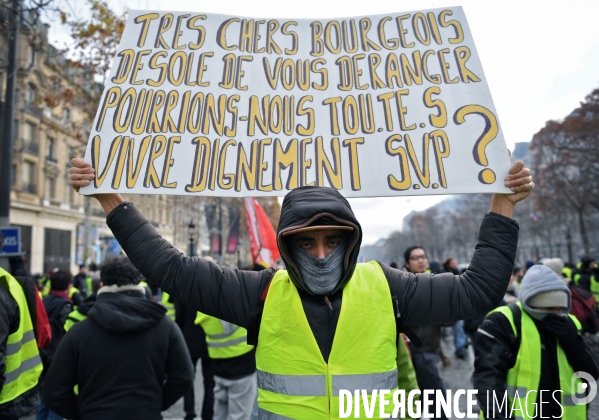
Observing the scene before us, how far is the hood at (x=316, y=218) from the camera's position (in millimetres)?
1880

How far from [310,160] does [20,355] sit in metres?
2.69

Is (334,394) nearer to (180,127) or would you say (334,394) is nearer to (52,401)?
(180,127)

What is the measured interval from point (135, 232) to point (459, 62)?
1.92m

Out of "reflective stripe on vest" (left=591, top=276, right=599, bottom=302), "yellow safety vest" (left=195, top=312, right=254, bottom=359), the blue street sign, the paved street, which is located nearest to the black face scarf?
"yellow safety vest" (left=195, top=312, right=254, bottom=359)

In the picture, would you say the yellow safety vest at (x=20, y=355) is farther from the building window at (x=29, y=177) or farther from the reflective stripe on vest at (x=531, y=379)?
the building window at (x=29, y=177)

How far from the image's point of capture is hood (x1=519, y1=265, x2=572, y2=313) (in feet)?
9.53

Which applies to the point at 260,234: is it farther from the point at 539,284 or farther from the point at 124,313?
the point at 539,284

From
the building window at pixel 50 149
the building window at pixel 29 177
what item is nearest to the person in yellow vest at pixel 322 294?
the building window at pixel 29 177

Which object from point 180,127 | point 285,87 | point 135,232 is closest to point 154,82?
point 180,127

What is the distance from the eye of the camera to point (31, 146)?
1212 inches

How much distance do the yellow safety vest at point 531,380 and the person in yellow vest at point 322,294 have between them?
3.75 feet

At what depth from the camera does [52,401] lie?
2.73m

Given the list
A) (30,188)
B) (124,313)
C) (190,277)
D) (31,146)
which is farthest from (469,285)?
(31,146)

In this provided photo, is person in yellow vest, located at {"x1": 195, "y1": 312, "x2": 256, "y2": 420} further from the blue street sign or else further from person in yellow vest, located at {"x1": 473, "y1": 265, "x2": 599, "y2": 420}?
the blue street sign
